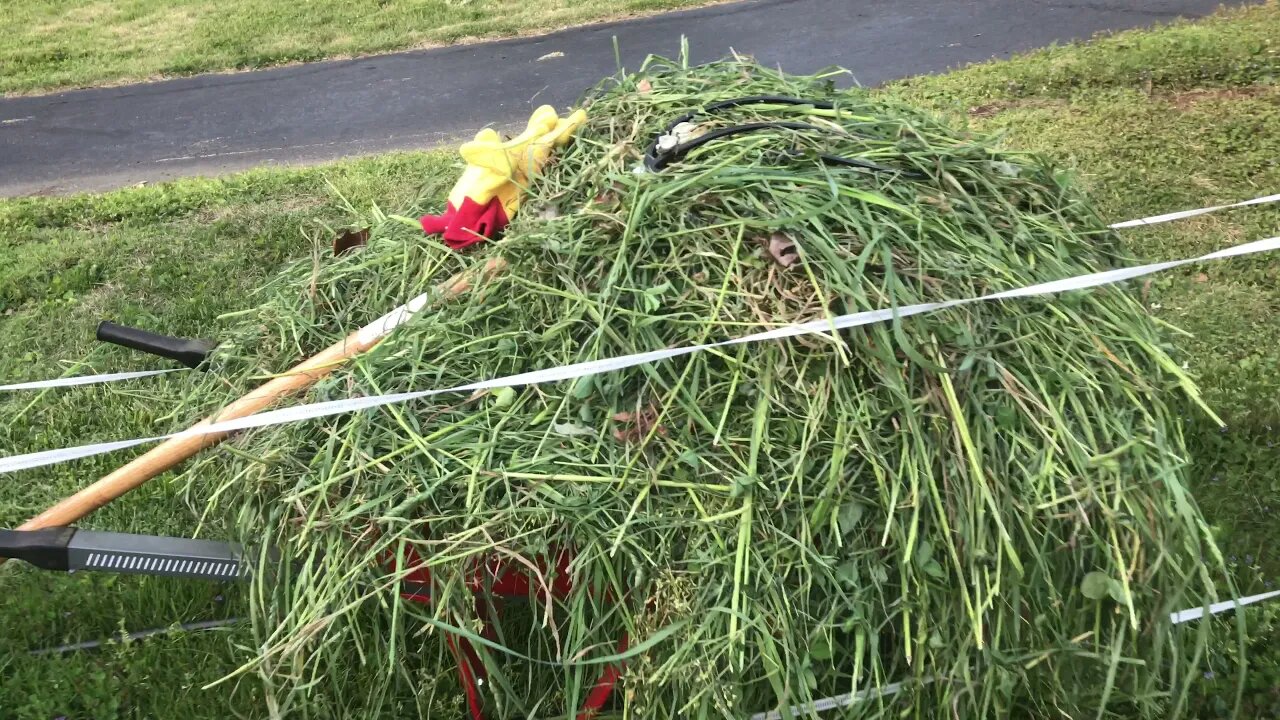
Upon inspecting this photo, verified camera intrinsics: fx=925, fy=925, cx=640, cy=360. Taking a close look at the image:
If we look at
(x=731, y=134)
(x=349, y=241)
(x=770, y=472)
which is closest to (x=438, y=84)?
(x=349, y=241)

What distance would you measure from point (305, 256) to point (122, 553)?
5.56 ft

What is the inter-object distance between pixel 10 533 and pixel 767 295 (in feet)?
5.39

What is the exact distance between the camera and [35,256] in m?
4.66

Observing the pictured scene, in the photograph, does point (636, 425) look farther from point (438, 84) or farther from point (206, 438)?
point (438, 84)

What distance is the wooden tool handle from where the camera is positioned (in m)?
2.03

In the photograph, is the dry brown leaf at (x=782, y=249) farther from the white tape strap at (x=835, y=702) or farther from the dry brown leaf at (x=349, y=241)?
the dry brown leaf at (x=349, y=241)

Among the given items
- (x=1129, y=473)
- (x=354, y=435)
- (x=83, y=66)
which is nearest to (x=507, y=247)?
(x=354, y=435)

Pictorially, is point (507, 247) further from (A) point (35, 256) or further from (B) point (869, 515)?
(A) point (35, 256)

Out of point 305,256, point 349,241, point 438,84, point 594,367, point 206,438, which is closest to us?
point 594,367

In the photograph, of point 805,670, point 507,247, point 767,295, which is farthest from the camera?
point 507,247

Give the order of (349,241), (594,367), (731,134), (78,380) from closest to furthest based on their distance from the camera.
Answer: (594,367), (731,134), (78,380), (349,241)

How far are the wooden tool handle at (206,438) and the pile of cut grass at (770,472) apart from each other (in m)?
0.08

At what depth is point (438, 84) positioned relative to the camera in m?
7.80

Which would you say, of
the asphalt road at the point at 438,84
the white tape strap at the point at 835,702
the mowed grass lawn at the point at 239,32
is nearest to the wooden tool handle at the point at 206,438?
the white tape strap at the point at 835,702
